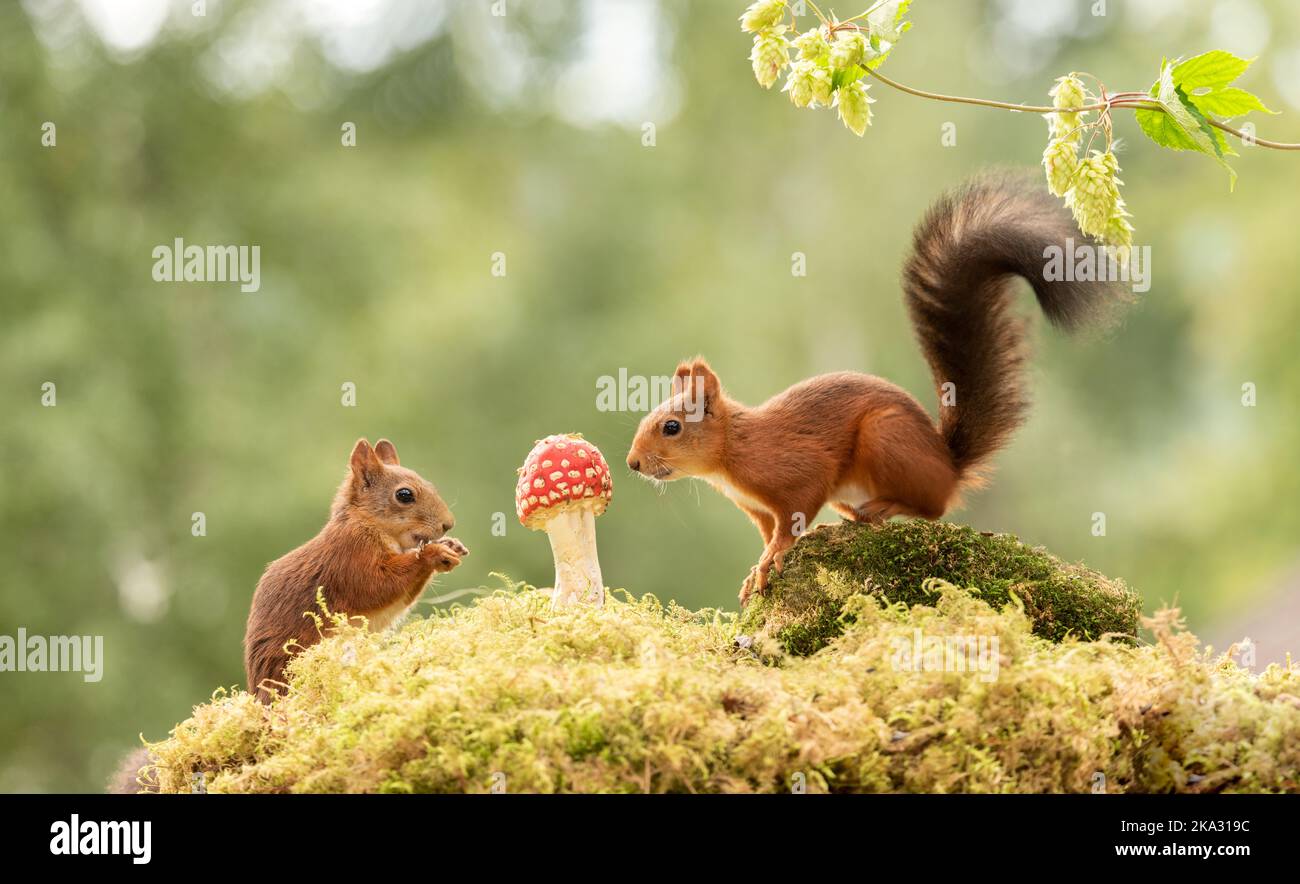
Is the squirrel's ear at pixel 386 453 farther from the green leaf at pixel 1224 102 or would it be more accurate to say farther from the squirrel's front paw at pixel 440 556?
the green leaf at pixel 1224 102

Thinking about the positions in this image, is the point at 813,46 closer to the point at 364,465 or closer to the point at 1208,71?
the point at 1208,71

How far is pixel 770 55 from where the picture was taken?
5.71 ft

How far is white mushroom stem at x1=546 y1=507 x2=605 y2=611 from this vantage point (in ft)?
6.66

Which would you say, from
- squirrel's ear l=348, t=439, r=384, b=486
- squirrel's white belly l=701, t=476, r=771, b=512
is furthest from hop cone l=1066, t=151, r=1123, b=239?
squirrel's ear l=348, t=439, r=384, b=486

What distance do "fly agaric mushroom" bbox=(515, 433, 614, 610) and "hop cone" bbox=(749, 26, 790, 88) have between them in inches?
26.4

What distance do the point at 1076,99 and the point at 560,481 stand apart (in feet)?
3.22

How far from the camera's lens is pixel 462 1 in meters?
7.79

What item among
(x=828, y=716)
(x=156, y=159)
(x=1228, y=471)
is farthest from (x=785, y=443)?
(x=1228, y=471)

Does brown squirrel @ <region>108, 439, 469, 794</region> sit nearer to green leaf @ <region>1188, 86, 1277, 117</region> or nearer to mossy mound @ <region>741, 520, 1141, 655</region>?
mossy mound @ <region>741, 520, 1141, 655</region>

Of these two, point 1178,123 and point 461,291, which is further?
point 461,291

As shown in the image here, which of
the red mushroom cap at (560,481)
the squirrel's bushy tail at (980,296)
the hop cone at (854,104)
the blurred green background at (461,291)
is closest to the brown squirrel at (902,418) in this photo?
the squirrel's bushy tail at (980,296)

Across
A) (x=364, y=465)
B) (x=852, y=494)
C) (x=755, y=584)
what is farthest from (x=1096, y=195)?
(x=364, y=465)

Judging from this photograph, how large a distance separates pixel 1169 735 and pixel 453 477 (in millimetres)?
5150

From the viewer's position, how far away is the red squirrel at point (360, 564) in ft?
6.39
